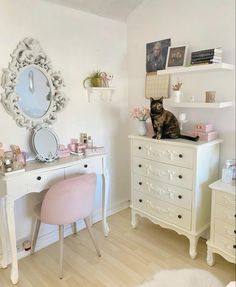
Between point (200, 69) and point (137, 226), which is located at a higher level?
point (200, 69)

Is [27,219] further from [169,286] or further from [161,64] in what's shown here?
[161,64]

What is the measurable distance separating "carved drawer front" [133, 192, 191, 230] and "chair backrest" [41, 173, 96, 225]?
63 cm

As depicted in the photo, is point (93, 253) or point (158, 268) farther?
point (93, 253)

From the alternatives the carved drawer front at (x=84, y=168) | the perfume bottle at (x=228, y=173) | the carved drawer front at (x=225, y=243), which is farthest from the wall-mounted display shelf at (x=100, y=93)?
the carved drawer front at (x=225, y=243)

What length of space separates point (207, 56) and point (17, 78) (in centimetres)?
149

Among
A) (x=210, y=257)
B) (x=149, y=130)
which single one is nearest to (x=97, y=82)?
(x=149, y=130)

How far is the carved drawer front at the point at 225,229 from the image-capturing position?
1852 mm

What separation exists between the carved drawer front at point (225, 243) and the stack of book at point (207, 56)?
4.30 ft

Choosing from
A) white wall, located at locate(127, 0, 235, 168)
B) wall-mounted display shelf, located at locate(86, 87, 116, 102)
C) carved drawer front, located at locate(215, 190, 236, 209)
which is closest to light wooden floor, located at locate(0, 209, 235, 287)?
carved drawer front, located at locate(215, 190, 236, 209)

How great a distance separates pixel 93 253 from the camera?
89.0 inches

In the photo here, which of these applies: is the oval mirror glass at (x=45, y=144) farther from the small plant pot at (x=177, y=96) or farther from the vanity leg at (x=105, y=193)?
the small plant pot at (x=177, y=96)

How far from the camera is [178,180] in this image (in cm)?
215

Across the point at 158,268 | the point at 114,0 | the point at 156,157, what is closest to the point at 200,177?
the point at 156,157

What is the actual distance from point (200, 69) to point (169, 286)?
1622 millimetres
